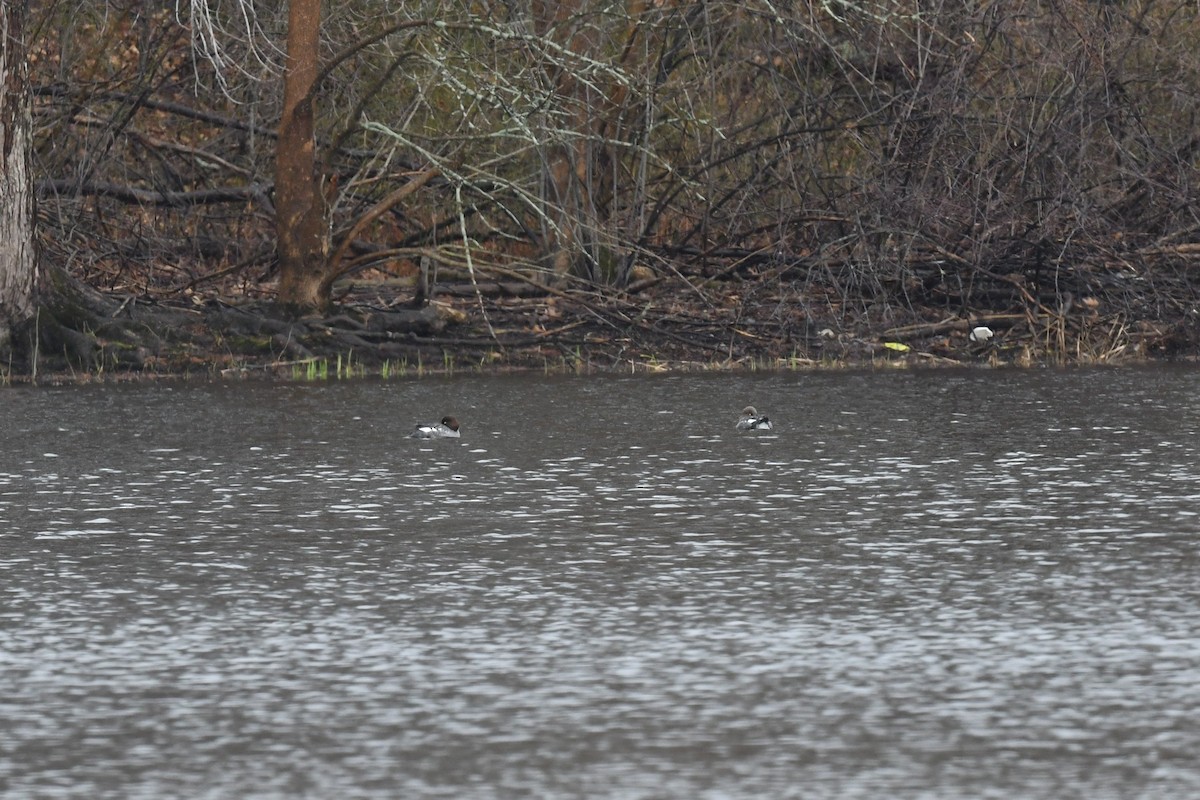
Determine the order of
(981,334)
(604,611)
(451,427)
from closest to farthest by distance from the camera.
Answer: (604,611) < (451,427) < (981,334)

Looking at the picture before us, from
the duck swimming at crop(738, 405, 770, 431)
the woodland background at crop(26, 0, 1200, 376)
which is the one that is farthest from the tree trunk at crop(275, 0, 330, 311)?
the duck swimming at crop(738, 405, 770, 431)

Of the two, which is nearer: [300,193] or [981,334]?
[300,193]

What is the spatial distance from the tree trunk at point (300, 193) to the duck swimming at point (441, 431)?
313 inches

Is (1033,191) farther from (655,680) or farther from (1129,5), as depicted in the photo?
(655,680)

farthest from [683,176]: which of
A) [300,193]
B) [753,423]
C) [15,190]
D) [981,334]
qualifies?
[753,423]

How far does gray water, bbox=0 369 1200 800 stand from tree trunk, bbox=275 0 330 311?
7.16m

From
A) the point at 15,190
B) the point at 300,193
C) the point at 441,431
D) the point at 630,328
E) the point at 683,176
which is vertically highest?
the point at 683,176

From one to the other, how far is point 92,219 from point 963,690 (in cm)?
1960

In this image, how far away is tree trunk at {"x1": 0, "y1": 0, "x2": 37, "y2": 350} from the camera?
67.3 ft

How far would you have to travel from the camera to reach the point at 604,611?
25.9 feet

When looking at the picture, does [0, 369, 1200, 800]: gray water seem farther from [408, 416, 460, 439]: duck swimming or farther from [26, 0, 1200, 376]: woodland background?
[26, 0, 1200, 376]: woodland background

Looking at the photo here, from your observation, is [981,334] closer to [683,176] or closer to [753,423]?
[683,176]

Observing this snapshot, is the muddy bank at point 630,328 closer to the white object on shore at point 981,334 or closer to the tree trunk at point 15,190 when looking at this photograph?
the white object on shore at point 981,334

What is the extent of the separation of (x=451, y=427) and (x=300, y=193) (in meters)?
8.24
